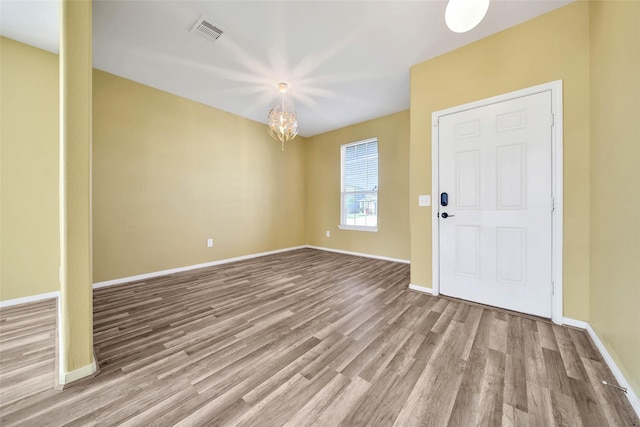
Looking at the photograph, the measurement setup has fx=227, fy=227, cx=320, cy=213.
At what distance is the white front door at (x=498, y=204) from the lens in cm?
204

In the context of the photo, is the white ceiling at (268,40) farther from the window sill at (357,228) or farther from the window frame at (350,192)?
the window sill at (357,228)

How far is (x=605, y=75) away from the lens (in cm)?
159

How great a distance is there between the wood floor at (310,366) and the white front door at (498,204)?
26cm

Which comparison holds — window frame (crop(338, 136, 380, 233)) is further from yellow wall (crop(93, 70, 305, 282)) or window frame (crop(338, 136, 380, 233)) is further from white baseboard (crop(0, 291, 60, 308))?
white baseboard (crop(0, 291, 60, 308))

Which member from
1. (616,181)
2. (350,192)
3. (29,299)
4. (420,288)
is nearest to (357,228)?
(350,192)

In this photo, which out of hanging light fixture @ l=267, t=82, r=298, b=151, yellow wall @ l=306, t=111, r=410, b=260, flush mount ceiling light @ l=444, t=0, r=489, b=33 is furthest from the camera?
yellow wall @ l=306, t=111, r=410, b=260

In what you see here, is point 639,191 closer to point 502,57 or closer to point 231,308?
point 502,57

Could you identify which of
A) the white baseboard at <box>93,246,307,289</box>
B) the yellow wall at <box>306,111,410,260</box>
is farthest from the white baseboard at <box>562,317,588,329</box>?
the white baseboard at <box>93,246,307,289</box>

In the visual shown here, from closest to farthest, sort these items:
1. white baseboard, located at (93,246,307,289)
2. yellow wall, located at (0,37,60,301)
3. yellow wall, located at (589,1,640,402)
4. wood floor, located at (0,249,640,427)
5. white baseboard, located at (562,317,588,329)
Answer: wood floor, located at (0,249,640,427), yellow wall, located at (589,1,640,402), white baseboard, located at (562,317,588,329), yellow wall, located at (0,37,60,301), white baseboard, located at (93,246,307,289)

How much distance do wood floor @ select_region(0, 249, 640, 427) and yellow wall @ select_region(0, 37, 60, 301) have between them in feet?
1.17

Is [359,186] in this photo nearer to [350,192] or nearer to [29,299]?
[350,192]

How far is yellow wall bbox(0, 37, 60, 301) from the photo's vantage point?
2.27m

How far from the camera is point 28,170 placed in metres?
2.37

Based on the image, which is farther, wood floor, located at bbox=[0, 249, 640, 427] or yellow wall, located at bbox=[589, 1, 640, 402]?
yellow wall, located at bbox=[589, 1, 640, 402]
